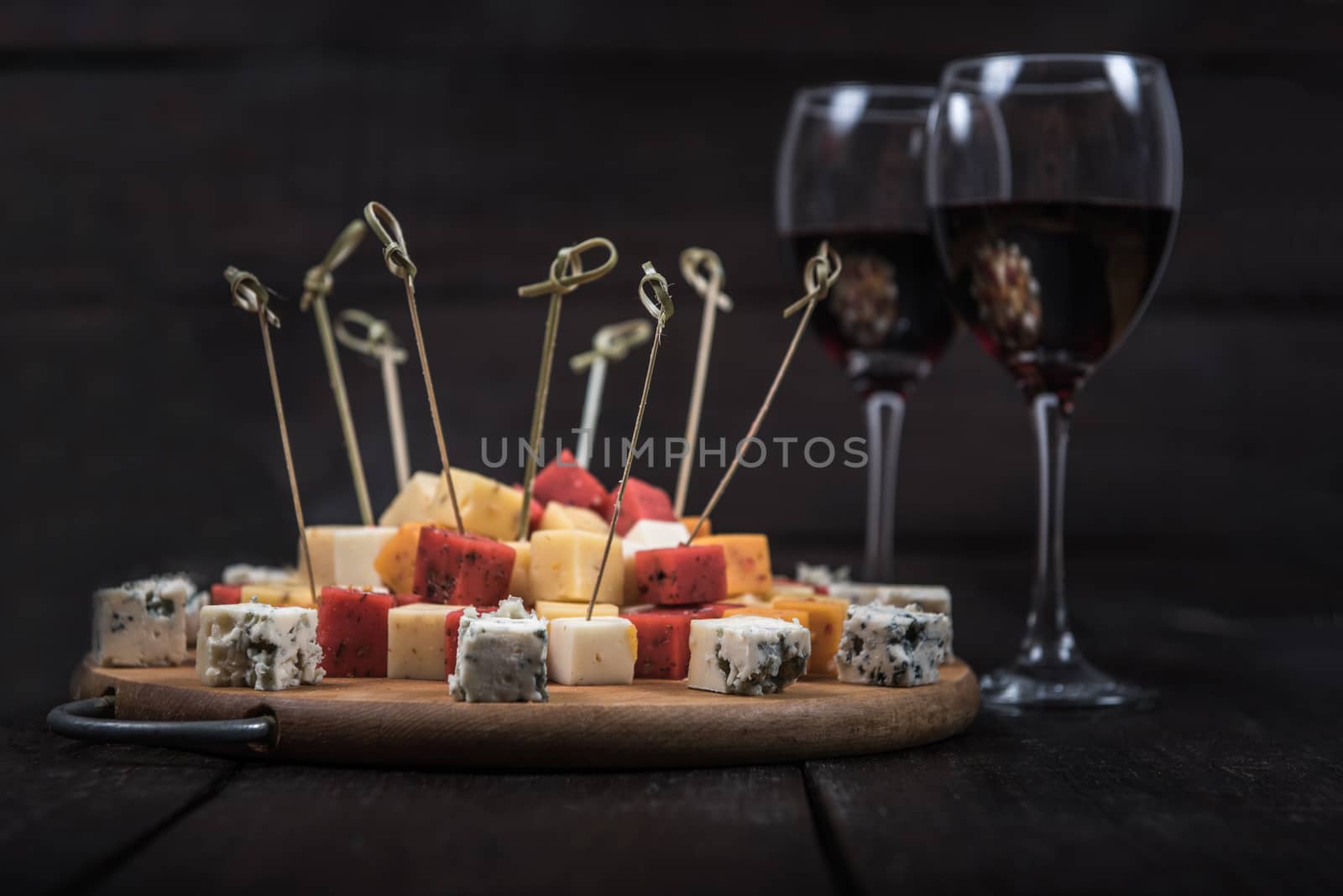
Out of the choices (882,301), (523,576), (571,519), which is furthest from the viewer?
(882,301)

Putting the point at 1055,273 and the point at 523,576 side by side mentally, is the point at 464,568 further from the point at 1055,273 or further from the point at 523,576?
the point at 1055,273

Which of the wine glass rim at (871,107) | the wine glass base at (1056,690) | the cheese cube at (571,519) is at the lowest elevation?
the wine glass base at (1056,690)

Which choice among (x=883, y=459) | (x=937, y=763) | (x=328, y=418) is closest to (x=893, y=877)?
(x=937, y=763)

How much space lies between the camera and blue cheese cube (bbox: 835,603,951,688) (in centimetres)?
99

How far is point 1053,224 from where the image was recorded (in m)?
1.16

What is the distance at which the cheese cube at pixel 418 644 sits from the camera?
0.99 meters

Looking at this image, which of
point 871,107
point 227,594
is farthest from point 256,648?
point 871,107

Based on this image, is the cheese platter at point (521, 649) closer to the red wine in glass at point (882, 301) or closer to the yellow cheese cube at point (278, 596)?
the yellow cheese cube at point (278, 596)

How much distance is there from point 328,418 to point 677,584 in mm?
1262

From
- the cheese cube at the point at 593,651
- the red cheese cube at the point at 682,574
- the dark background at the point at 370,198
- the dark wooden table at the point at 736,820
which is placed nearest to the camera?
the dark wooden table at the point at 736,820

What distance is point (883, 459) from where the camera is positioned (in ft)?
4.84

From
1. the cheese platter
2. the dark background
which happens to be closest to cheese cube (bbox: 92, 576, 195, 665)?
the cheese platter

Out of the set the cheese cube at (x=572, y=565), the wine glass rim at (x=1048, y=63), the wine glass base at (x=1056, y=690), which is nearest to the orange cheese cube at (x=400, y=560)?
the cheese cube at (x=572, y=565)

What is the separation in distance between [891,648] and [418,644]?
33 centimetres
